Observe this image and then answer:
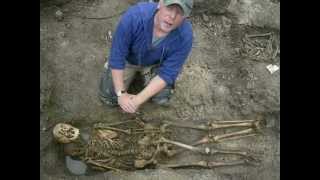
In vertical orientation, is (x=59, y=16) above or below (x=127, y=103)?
above

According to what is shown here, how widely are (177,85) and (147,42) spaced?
102 centimetres

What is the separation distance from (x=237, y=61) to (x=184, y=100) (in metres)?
0.59

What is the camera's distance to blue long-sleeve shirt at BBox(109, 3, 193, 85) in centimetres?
290

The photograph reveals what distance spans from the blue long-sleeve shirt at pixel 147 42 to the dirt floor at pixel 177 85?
72 cm

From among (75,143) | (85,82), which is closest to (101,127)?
(75,143)

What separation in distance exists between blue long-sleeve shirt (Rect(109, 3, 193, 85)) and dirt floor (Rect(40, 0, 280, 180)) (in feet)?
2.38

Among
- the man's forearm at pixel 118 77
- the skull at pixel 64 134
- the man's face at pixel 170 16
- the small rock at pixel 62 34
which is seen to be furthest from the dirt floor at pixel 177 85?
the man's face at pixel 170 16

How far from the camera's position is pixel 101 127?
355cm

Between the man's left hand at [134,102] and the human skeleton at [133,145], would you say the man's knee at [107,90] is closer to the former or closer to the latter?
the human skeleton at [133,145]

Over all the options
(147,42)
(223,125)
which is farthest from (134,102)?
(223,125)

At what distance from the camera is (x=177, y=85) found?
13.1 ft

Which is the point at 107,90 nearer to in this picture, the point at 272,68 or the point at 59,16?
the point at 59,16

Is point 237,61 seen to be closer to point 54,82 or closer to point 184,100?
point 184,100

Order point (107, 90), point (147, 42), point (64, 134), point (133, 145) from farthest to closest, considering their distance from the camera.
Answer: point (107, 90) → point (133, 145) → point (64, 134) → point (147, 42)
